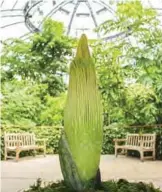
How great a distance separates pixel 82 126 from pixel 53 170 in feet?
9.46

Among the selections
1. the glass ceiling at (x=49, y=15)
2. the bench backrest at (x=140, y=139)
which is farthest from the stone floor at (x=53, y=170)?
the glass ceiling at (x=49, y=15)

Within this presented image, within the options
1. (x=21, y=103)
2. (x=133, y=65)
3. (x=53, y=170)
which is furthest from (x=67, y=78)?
(x=21, y=103)

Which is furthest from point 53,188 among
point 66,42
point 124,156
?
point 66,42

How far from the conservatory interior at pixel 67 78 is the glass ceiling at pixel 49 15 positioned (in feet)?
0.06

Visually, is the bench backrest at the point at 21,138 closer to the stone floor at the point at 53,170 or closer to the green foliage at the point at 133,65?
the stone floor at the point at 53,170

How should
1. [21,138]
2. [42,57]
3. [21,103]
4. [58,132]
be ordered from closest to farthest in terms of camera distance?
[21,138]
[58,132]
[21,103]
[42,57]

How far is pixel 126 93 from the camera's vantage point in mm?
5340

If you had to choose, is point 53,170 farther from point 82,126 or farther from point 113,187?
point 82,126

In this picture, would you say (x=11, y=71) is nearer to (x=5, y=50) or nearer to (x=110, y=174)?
(x=5, y=50)

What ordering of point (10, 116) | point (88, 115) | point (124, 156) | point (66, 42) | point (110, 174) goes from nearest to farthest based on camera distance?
point (88, 115), point (110, 174), point (124, 156), point (10, 116), point (66, 42)

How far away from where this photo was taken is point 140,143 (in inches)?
197

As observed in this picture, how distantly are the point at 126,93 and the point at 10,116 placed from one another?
1.84m

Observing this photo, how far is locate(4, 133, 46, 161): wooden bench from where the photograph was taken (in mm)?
4984

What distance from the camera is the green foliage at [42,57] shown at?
6.07 metres
